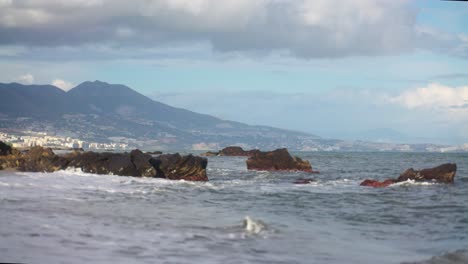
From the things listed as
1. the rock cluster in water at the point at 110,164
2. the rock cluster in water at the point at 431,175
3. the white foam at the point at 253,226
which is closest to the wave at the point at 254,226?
the white foam at the point at 253,226

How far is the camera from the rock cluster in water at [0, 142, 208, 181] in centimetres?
3659

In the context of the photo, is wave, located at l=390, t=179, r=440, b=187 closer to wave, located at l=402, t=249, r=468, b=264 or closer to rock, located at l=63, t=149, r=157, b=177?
rock, located at l=63, t=149, r=157, b=177

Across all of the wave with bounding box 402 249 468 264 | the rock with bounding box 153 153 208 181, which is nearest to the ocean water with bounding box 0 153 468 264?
the wave with bounding box 402 249 468 264

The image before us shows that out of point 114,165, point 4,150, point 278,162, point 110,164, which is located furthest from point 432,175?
point 4,150

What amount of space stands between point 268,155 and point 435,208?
127 ft

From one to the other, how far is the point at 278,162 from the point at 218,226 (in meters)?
43.7

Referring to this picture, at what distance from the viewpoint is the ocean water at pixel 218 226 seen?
11.5 meters

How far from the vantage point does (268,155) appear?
60.9 metres

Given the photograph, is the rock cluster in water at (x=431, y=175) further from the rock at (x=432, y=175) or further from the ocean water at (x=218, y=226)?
the ocean water at (x=218, y=226)

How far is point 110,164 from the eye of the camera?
37812 mm

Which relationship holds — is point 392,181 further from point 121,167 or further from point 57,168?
point 57,168

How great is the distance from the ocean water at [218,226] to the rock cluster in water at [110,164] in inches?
389

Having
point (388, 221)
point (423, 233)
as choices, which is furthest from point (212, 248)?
point (388, 221)

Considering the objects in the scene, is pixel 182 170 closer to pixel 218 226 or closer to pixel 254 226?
pixel 218 226
